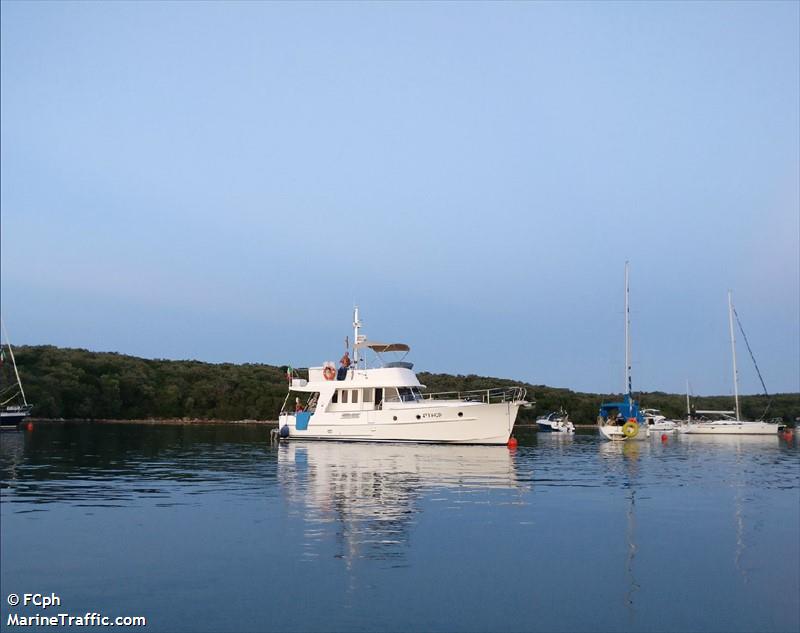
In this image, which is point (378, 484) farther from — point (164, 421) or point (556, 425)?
point (164, 421)

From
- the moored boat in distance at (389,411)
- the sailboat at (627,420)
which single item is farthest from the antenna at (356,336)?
the sailboat at (627,420)

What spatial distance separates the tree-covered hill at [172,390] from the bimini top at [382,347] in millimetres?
46507

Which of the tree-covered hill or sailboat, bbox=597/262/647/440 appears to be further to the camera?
the tree-covered hill

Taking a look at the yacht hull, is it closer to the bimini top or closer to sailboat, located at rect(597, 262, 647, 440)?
sailboat, located at rect(597, 262, 647, 440)

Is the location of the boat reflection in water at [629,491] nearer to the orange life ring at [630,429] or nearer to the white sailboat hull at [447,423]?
the white sailboat hull at [447,423]

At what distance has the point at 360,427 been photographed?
48375 mm

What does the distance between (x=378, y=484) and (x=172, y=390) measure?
251 ft

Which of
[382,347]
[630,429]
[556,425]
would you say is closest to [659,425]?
[556,425]

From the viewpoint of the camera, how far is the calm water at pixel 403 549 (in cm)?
1191

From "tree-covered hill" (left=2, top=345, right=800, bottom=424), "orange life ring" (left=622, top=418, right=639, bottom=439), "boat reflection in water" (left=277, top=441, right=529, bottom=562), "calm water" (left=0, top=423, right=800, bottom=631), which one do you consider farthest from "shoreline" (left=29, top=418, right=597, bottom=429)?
"calm water" (left=0, top=423, right=800, bottom=631)

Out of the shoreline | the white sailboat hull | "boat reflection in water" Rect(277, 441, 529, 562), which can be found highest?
the white sailboat hull

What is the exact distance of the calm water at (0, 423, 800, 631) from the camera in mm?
11914

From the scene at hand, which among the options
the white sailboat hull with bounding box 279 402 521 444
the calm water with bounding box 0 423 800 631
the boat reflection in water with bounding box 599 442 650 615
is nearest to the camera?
the calm water with bounding box 0 423 800 631

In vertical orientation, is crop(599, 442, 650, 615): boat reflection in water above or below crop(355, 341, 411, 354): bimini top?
below
